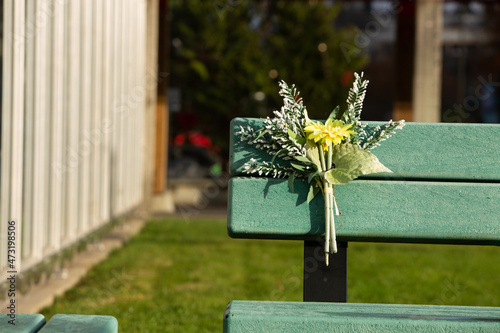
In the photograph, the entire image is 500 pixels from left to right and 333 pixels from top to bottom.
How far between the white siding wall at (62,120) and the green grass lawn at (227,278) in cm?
49

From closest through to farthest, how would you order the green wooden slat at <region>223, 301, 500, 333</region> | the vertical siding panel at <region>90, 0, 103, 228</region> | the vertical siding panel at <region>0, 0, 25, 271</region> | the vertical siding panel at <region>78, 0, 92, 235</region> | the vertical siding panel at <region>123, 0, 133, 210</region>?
the green wooden slat at <region>223, 301, 500, 333</region>
the vertical siding panel at <region>0, 0, 25, 271</region>
the vertical siding panel at <region>78, 0, 92, 235</region>
the vertical siding panel at <region>90, 0, 103, 228</region>
the vertical siding panel at <region>123, 0, 133, 210</region>

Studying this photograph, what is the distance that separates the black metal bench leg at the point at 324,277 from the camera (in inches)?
121

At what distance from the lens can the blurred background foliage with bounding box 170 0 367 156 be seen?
56.0 ft

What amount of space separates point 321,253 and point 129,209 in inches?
269

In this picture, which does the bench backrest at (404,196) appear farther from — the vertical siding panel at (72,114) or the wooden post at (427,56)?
the wooden post at (427,56)

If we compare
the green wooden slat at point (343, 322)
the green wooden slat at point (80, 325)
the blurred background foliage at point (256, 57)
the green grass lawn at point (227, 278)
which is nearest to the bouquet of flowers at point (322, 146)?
the green wooden slat at point (343, 322)

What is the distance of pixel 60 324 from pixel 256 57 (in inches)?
599

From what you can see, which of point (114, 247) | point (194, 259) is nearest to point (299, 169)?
point (194, 259)

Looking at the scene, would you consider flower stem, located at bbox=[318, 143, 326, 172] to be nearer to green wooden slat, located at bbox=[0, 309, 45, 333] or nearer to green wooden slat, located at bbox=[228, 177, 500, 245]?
green wooden slat, located at bbox=[228, 177, 500, 245]

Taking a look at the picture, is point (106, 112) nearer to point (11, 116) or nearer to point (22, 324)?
point (11, 116)

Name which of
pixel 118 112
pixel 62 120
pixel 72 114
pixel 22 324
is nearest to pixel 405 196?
pixel 22 324

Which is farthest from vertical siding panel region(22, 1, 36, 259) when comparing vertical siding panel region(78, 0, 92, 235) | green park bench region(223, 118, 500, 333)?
green park bench region(223, 118, 500, 333)

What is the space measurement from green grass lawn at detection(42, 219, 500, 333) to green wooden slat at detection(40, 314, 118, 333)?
1.89m

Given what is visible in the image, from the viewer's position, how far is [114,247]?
7.66 meters
